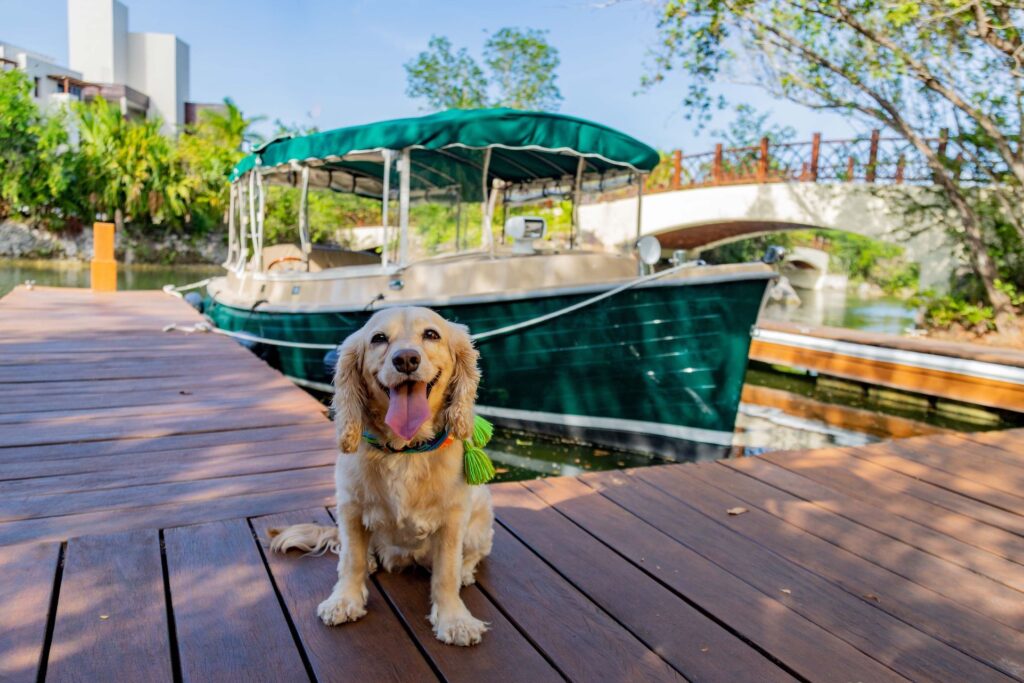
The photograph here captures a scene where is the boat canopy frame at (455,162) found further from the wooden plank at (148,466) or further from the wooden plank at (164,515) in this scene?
the wooden plank at (164,515)

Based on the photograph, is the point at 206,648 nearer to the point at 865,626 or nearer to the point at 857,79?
the point at 865,626

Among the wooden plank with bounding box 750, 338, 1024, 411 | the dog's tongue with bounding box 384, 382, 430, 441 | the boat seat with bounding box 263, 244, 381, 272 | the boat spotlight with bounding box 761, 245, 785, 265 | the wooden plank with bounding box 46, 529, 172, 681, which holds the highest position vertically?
the boat spotlight with bounding box 761, 245, 785, 265

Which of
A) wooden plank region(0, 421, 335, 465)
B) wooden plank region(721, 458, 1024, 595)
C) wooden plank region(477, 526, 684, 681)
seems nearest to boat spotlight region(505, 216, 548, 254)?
wooden plank region(0, 421, 335, 465)

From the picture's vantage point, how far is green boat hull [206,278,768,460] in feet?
20.1

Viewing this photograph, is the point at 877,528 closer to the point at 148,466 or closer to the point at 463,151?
the point at 148,466

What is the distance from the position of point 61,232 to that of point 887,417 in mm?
29131

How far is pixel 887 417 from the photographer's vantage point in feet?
29.0

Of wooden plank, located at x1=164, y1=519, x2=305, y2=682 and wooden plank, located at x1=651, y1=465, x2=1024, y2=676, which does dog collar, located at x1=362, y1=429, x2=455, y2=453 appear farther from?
wooden plank, located at x1=651, y1=465, x2=1024, y2=676

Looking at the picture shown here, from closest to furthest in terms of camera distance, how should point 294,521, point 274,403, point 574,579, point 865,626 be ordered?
point 865,626 < point 574,579 < point 294,521 < point 274,403

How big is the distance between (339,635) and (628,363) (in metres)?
4.81

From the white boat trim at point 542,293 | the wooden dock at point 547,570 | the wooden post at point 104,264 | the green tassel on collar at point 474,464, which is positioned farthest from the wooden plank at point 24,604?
the wooden post at point 104,264

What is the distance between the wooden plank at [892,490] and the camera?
10.1 ft

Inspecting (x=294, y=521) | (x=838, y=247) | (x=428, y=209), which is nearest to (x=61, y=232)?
(x=428, y=209)

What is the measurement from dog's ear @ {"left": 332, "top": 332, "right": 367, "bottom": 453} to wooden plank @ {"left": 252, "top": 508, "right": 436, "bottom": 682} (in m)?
0.49
